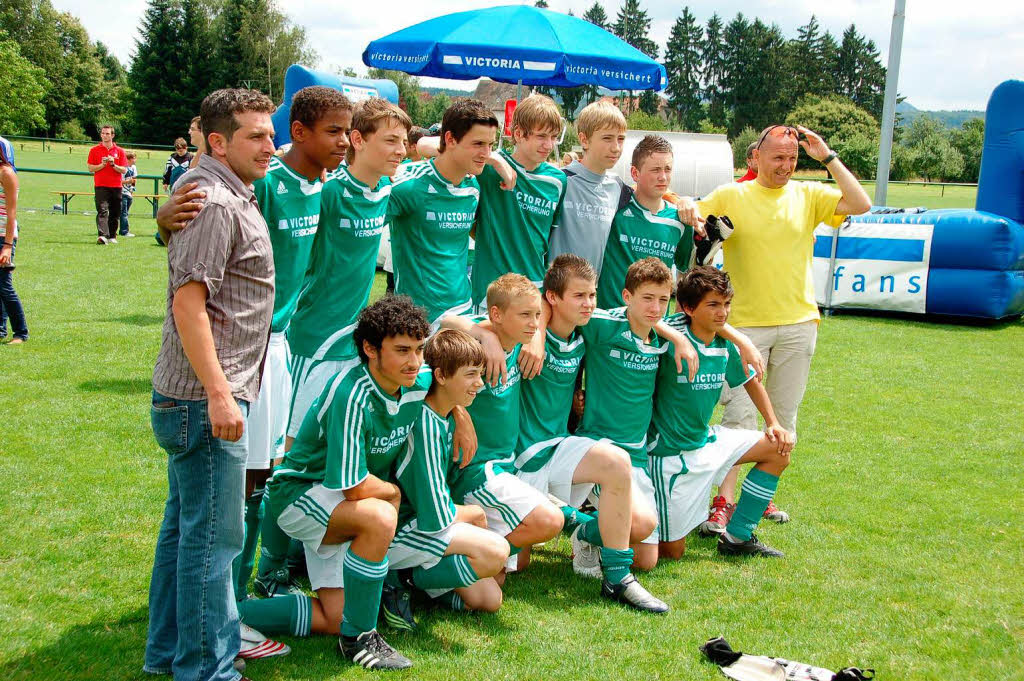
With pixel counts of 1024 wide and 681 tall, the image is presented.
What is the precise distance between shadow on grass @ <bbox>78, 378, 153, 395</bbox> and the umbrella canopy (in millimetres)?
5924

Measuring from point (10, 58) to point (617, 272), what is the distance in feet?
195

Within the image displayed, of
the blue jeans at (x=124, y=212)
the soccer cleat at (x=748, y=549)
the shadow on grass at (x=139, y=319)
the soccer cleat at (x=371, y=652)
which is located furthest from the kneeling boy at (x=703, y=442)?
the blue jeans at (x=124, y=212)

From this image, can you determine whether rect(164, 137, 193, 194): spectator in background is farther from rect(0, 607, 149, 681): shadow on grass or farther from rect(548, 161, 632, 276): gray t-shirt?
rect(0, 607, 149, 681): shadow on grass

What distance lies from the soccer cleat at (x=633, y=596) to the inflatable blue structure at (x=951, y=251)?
9230 millimetres

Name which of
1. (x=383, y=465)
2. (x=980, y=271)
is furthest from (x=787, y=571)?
(x=980, y=271)

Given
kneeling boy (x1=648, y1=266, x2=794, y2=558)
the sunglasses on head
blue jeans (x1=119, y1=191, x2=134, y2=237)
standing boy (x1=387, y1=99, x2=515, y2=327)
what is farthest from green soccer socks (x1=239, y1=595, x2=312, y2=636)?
blue jeans (x1=119, y1=191, x2=134, y2=237)

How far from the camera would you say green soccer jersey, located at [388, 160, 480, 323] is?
4.48 meters

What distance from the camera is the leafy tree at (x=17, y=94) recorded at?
52.0 metres

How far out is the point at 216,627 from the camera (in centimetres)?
290

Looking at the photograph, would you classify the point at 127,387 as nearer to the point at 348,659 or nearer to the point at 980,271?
the point at 348,659

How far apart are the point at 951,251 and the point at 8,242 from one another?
11.0 meters

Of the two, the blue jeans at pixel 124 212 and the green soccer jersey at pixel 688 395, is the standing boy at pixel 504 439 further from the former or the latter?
the blue jeans at pixel 124 212

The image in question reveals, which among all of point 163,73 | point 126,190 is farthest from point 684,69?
point 126,190

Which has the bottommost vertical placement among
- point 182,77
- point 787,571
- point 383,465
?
point 787,571
